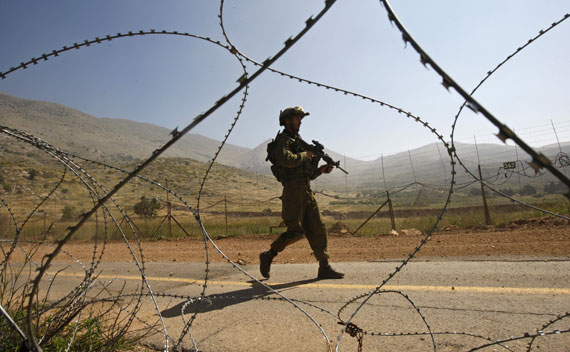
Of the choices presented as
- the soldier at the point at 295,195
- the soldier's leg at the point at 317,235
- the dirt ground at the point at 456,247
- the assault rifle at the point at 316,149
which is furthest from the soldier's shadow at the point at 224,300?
the dirt ground at the point at 456,247

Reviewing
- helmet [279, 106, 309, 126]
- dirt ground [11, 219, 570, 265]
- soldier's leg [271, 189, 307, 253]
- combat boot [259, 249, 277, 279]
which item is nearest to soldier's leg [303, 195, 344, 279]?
soldier's leg [271, 189, 307, 253]

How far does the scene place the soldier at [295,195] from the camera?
4180 mm

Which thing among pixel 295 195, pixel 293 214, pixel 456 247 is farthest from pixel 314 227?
A: pixel 456 247

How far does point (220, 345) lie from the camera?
2.39 m

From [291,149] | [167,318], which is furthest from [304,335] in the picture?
[291,149]

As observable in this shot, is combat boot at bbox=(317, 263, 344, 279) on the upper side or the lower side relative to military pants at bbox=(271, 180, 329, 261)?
lower

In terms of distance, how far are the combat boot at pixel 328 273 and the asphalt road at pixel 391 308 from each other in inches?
5.4

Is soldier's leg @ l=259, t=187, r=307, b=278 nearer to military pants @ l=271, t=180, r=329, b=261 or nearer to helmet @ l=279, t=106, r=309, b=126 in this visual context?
military pants @ l=271, t=180, r=329, b=261

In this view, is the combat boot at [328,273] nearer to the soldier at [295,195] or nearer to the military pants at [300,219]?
the soldier at [295,195]

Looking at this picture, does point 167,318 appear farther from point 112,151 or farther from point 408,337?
point 112,151

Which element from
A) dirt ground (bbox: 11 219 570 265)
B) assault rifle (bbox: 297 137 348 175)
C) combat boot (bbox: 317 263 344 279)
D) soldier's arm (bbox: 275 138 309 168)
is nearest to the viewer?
soldier's arm (bbox: 275 138 309 168)

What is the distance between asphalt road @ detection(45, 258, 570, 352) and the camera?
7.45ft

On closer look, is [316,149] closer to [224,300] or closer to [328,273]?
[328,273]

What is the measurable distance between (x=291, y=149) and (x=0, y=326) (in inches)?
123
